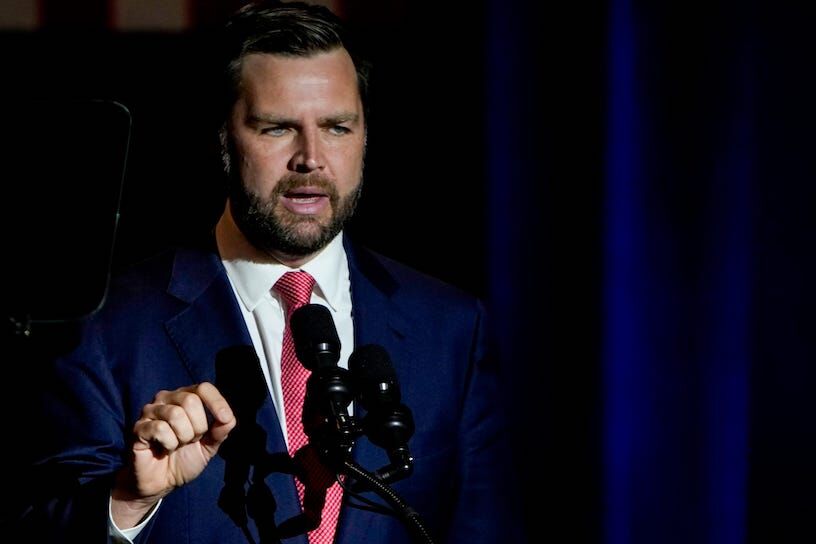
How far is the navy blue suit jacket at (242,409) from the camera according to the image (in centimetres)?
152

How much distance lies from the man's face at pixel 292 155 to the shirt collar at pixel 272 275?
0.04 meters

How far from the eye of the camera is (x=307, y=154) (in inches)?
66.0

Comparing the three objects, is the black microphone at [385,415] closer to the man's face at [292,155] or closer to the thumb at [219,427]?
the thumb at [219,427]

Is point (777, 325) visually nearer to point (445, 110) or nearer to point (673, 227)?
point (673, 227)

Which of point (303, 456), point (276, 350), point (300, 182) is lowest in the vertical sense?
point (303, 456)

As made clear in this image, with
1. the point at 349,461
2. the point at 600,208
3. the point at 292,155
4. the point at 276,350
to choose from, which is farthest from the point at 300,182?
the point at 600,208

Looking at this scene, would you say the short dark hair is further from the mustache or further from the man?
the mustache

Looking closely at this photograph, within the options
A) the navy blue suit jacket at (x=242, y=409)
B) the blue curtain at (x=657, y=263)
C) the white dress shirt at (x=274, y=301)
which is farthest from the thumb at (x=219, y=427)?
the blue curtain at (x=657, y=263)

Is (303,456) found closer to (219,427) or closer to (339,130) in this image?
(219,427)

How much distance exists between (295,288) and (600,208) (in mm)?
873

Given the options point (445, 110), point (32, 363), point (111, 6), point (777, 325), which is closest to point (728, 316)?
point (777, 325)

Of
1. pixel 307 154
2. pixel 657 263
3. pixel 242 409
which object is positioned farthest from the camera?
pixel 657 263

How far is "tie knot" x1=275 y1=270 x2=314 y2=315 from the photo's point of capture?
169 cm

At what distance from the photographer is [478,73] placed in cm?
236
